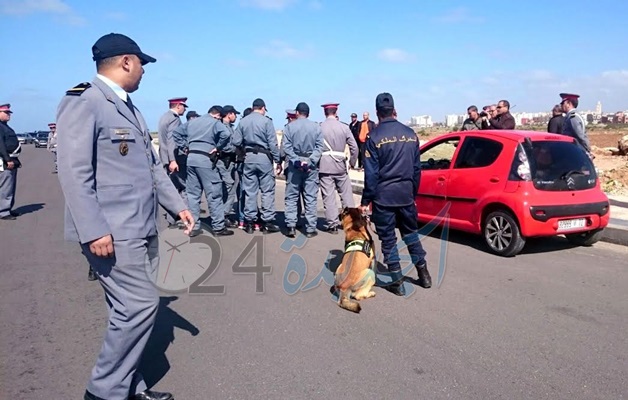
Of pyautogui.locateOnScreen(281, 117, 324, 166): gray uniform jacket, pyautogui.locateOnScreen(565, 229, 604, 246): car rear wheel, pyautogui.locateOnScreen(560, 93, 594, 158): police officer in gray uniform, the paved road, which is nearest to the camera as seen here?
the paved road

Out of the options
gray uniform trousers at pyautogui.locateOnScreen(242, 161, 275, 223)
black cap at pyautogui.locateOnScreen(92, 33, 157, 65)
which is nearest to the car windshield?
gray uniform trousers at pyautogui.locateOnScreen(242, 161, 275, 223)

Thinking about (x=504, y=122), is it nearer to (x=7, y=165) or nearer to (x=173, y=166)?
(x=173, y=166)

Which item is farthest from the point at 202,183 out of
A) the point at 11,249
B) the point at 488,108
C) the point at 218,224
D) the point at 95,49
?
the point at 488,108

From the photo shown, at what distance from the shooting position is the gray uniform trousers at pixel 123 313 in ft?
9.50

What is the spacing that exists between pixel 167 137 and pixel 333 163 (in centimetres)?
303

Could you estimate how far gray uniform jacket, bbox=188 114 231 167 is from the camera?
8305 millimetres

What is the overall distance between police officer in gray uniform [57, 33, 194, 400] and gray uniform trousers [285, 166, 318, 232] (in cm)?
506

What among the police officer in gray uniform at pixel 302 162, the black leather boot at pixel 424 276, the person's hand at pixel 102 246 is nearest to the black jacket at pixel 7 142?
the police officer in gray uniform at pixel 302 162

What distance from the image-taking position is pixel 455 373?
140 inches

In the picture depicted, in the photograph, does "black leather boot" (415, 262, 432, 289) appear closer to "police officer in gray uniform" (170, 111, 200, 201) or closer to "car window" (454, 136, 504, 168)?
"car window" (454, 136, 504, 168)

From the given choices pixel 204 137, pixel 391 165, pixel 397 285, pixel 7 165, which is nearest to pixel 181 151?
pixel 204 137

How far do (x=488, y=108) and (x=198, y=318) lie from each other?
27.1ft

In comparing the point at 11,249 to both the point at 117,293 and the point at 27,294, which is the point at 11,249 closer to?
the point at 27,294

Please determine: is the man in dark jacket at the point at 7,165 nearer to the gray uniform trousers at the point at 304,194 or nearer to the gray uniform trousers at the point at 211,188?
the gray uniform trousers at the point at 211,188
